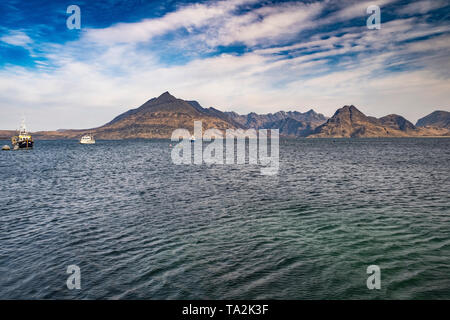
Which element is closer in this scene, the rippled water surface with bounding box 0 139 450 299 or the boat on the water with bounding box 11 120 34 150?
the rippled water surface with bounding box 0 139 450 299

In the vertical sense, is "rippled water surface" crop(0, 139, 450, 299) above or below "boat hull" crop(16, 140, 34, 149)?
below

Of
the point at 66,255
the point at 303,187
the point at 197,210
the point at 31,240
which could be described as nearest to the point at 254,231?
the point at 197,210

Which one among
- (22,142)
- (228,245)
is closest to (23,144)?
(22,142)

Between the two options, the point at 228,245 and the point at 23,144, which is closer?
the point at 228,245

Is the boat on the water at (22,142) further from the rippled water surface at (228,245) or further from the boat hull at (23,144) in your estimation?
the rippled water surface at (228,245)

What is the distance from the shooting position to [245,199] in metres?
34.9

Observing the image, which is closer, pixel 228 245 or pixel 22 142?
pixel 228 245

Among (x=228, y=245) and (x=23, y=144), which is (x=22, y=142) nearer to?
(x=23, y=144)

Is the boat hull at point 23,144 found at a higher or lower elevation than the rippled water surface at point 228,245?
higher

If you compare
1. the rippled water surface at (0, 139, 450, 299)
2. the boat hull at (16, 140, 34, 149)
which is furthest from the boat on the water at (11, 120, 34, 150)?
the rippled water surface at (0, 139, 450, 299)

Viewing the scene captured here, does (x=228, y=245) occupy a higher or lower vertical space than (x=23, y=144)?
lower

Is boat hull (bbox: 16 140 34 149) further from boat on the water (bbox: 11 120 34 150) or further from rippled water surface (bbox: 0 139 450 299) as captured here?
rippled water surface (bbox: 0 139 450 299)

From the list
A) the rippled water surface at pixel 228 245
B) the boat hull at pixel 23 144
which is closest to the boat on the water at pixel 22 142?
the boat hull at pixel 23 144
